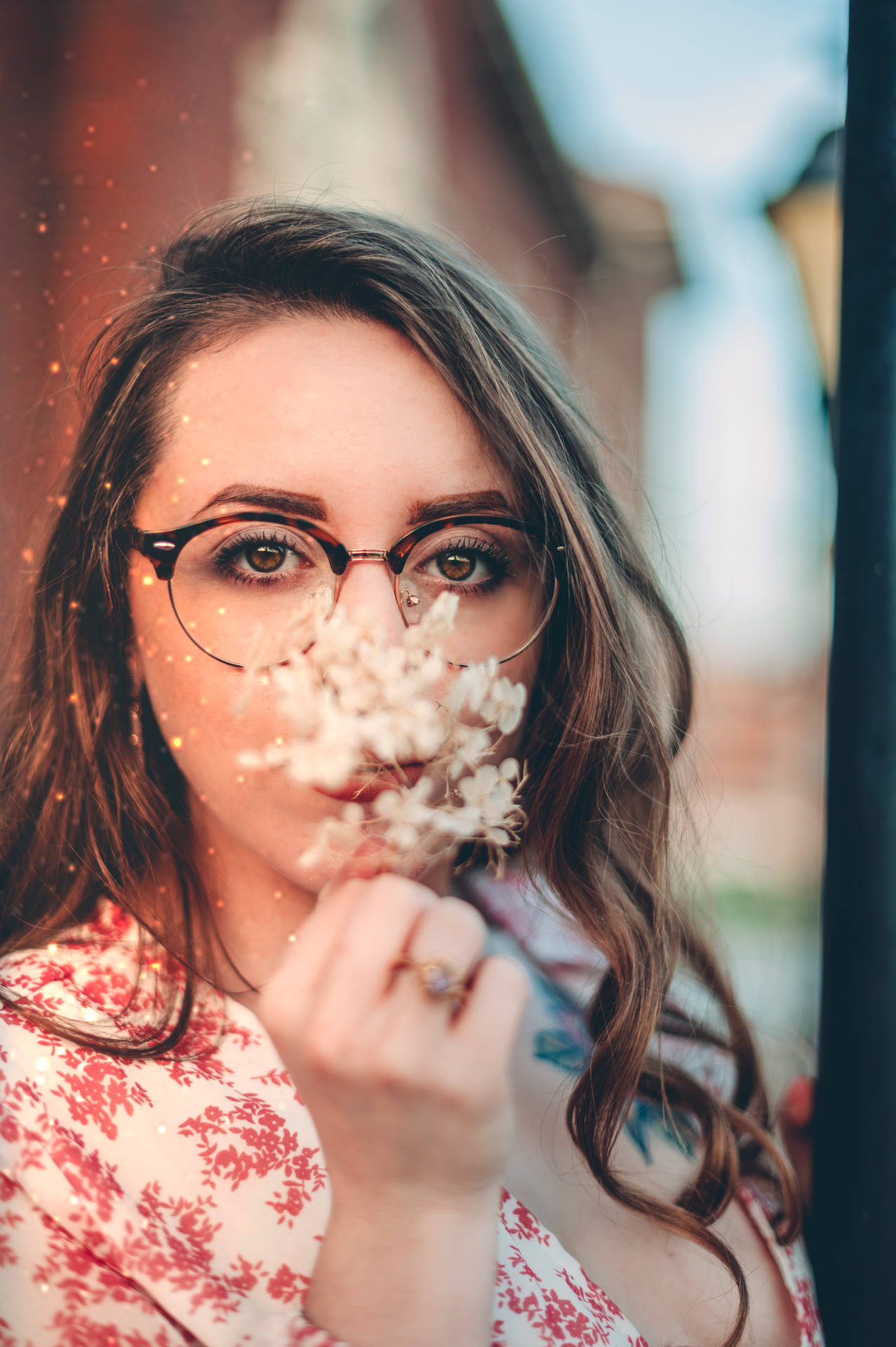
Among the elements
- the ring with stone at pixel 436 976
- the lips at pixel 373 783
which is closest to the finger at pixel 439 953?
the ring with stone at pixel 436 976

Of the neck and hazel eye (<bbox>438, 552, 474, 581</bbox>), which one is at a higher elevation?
hazel eye (<bbox>438, 552, 474, 581</bbox>)

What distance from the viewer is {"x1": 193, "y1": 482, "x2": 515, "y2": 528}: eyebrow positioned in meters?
0.71

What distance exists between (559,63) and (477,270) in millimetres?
268

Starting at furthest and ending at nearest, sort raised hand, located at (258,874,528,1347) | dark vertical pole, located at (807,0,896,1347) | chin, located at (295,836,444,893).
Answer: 1. dark vertical pole, located at (807,0,896,1347)
2. chin, located at (295,836,444,893)
3. raised hand, located at (258,874,528,1347)

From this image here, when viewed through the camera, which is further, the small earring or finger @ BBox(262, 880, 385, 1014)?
the small earring

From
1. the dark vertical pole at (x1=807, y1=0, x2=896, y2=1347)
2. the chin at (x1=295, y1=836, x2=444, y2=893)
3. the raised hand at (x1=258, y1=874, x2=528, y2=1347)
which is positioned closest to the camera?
the raised hand at (x1=258, y1=874, x2=528, y2=1347)

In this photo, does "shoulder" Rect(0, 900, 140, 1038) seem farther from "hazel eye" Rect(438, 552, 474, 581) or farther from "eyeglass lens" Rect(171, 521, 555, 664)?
"hazel eye" Rect(438, 552, 474, 581)

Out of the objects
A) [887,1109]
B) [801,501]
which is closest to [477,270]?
[801,501]

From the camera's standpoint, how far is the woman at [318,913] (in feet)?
2.07

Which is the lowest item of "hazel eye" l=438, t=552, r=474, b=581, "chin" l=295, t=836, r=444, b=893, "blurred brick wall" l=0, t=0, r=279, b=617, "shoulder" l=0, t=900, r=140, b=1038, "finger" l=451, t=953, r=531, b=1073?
"shoulder" l=0, t=900, r=140, b=1038

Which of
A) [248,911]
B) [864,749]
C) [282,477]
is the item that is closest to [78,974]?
[248,911]

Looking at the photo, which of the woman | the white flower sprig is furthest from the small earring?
the white flower sprig

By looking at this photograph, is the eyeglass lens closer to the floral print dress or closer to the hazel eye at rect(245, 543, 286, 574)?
the hazel eye at rect(245, 543, 286, 574)

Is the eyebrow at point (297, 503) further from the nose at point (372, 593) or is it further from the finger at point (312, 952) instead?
the finger at point (312, 952)
